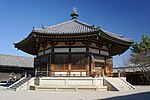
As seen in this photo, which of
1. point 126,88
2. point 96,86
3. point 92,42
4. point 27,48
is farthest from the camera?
point 27,48

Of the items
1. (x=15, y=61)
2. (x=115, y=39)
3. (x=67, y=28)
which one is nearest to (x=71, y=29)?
(x=67, y=28)

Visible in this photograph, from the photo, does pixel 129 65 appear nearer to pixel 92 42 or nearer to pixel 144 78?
pixel 144 78

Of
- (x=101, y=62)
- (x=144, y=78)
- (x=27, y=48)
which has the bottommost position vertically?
(x=144, y=78)

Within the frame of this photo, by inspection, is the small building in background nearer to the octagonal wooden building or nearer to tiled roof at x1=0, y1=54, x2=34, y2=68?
tiled roof at x1=0, y1=54, x2=34, y2=68

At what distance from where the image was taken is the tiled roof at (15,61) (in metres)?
44.5

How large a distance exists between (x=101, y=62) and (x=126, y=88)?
402 cm

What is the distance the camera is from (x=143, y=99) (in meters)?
12.0

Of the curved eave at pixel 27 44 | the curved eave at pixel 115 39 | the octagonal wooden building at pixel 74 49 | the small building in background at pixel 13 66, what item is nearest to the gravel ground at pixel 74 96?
the octagonal wooden building at pixel 74 49

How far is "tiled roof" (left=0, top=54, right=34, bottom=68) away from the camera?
44503 millimetres

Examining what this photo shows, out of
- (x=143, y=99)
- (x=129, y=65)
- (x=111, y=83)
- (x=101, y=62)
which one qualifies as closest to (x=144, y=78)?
(x=129, y=65)

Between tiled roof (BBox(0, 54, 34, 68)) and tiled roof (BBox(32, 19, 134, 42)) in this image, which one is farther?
tiled roof (BBox(0, 54, 34, 68))

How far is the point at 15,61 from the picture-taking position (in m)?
47.1

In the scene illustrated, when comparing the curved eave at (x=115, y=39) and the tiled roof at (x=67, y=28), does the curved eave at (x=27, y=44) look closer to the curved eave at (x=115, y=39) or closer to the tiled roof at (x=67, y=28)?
the tiled roof at (x=67, y=28)

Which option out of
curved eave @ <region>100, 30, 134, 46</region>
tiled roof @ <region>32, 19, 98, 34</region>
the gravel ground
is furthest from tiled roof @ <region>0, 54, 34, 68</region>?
the gravel ground
